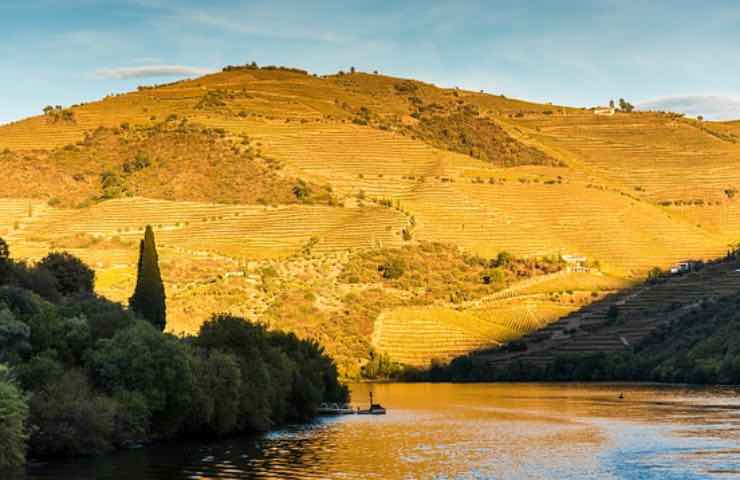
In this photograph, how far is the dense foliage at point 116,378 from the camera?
6969cm

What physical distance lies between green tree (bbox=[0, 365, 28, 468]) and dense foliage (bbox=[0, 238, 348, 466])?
0.05 m

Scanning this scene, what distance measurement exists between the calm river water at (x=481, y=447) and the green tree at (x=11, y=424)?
39.8 inches

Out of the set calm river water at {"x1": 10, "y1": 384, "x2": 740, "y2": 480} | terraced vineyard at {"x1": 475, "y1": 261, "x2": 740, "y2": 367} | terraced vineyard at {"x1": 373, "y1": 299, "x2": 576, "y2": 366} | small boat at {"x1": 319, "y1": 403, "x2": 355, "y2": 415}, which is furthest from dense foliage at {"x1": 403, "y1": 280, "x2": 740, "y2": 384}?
small boat at {"x1": 319, "y1": 403, "x2": 355, "y2": 415}

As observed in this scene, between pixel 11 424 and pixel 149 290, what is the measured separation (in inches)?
1809

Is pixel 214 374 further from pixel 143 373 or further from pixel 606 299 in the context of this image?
pixel 606 299

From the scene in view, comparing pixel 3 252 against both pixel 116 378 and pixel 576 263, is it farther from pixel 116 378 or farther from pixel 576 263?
pixel 576 263

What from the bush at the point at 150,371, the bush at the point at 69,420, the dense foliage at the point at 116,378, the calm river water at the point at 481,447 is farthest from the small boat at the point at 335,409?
the bush at the point at 69,420

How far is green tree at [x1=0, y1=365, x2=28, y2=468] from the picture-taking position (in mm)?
61500

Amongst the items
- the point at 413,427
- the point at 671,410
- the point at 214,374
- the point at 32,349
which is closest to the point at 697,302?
the point at 671,410

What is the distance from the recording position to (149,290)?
108 m

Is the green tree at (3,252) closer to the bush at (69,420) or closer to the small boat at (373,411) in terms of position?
the bush at (69,420)

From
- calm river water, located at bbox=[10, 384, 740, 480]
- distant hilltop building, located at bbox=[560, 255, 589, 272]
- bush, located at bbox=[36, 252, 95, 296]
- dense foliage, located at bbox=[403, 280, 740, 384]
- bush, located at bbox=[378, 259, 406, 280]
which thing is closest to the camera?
calm river water, located at bbox=[10, 384, 740, 480]

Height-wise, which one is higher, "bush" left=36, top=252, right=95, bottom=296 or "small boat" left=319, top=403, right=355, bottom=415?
"bush" left=36, top=252, right=95, bottom=296

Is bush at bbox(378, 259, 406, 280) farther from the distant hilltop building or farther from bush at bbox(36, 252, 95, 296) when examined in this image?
bush at bbox(36, 252, 95, 296)
